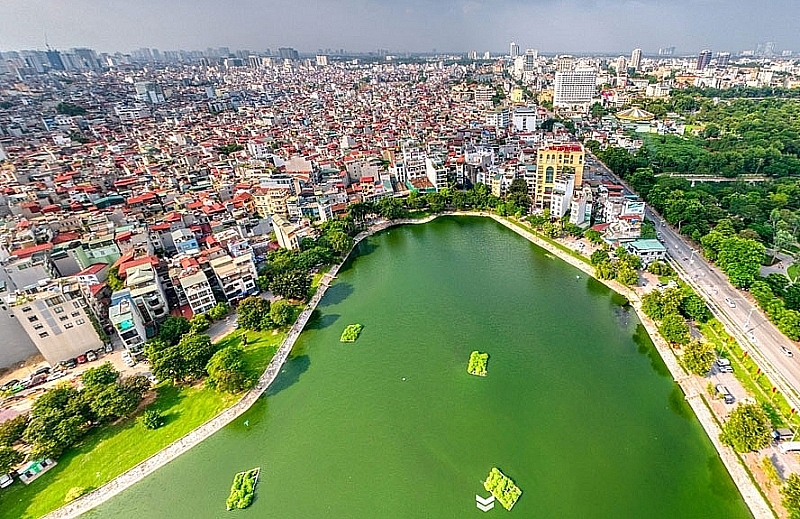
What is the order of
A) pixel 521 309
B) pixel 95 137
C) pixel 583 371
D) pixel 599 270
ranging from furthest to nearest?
pixel 95 137
pixel 599 270
pixel 521 309
pixel 583 371

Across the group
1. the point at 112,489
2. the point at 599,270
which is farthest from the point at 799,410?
the point at 112,489

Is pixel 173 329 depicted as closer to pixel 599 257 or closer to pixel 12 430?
pixel 12 430

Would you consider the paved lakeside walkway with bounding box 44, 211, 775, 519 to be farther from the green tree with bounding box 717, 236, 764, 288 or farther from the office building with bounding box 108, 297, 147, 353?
the office building with bounding box 108, 297, 147, 353

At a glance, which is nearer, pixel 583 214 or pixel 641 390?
pixel 641 390

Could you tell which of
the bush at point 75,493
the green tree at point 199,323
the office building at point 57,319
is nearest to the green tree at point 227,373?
the green tree at point 199,323

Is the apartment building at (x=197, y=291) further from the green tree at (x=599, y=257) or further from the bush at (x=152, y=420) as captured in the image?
the green tree at (x=599, y=257)

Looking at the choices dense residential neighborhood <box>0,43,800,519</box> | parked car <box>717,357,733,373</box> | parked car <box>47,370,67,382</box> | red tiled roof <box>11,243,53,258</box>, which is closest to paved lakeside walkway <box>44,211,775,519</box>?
dense residential neighborhood <box>0,43,800,519</box>

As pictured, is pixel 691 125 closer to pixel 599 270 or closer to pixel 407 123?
pixel 407 123
